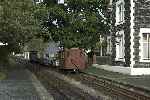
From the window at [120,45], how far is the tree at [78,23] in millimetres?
11554

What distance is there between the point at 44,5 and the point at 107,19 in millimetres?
8122

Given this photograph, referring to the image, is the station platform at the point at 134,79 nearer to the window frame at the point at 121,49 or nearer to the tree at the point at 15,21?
the window frame at the point at 121,49

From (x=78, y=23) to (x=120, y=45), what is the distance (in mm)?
12586

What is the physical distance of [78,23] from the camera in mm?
52406

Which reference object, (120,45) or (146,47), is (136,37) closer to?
(146,47)

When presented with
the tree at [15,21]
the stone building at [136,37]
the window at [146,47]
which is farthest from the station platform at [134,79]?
the tree at [15,21]

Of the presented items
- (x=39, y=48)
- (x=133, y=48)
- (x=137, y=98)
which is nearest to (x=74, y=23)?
(x=133, y=48)

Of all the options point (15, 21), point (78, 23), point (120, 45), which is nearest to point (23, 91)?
point (120, 45)

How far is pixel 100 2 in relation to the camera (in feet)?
182

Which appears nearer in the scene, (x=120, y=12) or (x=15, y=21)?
(x=15, y=21)

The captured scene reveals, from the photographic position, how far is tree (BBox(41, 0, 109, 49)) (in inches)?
2087

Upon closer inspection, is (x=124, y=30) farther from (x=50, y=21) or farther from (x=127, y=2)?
(x=50, y=21)

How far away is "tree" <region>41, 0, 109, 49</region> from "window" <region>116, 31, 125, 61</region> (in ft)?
37.9

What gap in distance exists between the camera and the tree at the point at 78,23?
5300 cm
